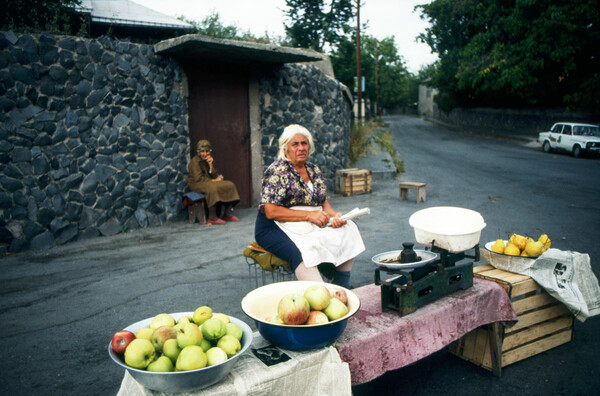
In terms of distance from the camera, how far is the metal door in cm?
912

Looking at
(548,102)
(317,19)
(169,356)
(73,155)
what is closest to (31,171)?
(73,155)

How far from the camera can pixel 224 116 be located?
959cm

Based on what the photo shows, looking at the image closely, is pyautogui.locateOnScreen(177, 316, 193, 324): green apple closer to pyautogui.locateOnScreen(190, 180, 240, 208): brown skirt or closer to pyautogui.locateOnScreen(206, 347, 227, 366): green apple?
pyautogui.locateOnScreen(206, 347, 227, 366): green apple

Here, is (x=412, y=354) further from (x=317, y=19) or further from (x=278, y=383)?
(x=317, y=19)

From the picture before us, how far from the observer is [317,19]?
28.3 m

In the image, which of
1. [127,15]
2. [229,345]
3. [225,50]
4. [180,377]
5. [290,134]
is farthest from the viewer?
[127,15]

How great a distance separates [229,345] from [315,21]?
95.1 feet

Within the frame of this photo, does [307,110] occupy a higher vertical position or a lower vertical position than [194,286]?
higher

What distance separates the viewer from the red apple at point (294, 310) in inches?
84.2

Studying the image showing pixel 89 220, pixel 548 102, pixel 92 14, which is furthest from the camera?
pixel 548 102

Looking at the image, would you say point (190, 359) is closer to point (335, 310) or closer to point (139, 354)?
point (139, 354)

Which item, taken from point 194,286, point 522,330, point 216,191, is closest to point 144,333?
point 522,330

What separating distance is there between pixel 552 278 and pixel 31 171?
288 inches

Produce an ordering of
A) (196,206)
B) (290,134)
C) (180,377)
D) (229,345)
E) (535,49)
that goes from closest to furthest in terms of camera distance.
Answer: (180,377), (229,345), (290,134), (196,206), (535,49)
